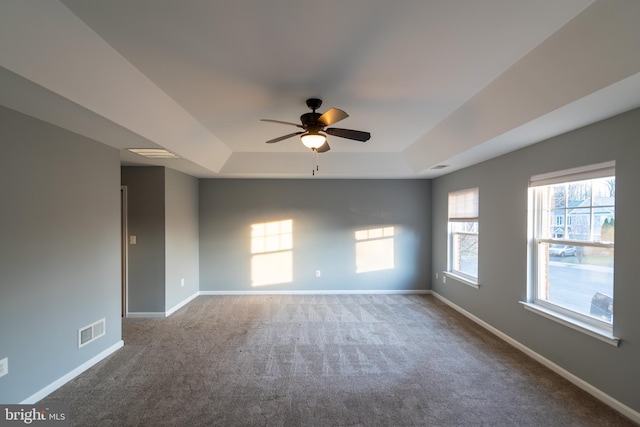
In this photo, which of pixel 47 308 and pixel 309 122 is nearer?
pixel 47 308

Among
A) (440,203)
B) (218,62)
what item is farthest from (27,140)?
(440,203)

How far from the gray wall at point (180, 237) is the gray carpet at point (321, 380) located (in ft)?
2.35

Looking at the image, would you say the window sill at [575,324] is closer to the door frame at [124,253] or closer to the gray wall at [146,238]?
the gray wall at [146,238]

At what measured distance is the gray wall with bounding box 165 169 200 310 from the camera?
4496mm

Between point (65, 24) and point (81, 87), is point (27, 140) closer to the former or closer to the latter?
point (81, 87)

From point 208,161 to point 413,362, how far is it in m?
3.78

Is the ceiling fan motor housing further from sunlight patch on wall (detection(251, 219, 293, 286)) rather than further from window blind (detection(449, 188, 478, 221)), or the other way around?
sunlight patch on wall (detection(251, 219, 293, 286))

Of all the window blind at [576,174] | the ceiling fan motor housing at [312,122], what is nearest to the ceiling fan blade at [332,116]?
the ceiling fan motor housing at [312,122]

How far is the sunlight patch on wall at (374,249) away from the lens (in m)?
5.69

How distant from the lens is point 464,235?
4668mm

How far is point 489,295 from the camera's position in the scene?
3.82 m

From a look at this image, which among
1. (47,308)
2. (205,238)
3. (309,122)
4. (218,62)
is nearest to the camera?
(218,62)

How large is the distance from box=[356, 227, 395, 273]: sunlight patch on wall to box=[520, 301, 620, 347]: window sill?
267 cm

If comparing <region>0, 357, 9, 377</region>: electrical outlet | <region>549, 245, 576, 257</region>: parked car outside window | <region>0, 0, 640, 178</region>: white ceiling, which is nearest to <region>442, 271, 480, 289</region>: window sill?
<region>549, 245, 576, 257</region>: parked car outside window
